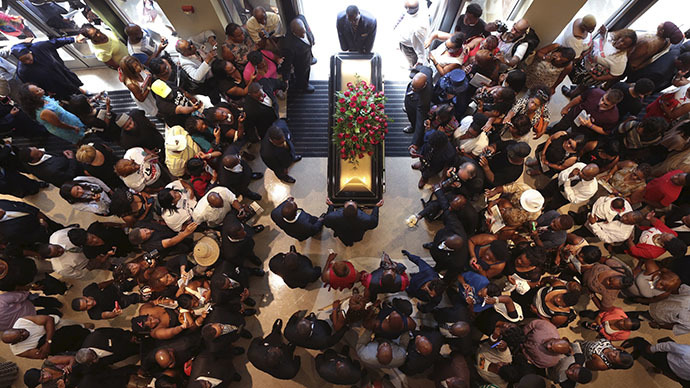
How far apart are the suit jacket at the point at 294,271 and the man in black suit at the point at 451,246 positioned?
163 centimetres

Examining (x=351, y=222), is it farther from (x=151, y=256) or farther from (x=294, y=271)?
(x=151, y=256)

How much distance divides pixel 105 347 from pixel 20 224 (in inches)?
76.0

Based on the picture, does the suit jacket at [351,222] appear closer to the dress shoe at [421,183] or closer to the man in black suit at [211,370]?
the dress shoe at [421,183]

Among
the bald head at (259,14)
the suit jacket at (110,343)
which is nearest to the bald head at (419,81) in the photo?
the bald head at (259,14)

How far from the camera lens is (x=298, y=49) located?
17.2 feet

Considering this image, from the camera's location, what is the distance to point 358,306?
383 centimetres

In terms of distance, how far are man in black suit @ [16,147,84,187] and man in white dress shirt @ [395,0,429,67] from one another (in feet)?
17.4

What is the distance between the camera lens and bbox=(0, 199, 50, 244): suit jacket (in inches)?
164

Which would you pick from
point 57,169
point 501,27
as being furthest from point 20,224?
point 501,27

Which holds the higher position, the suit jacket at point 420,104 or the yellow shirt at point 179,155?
the suit jacket at point 420,104

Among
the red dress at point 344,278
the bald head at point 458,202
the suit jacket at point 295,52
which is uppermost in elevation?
the suit jacket at point 295,52

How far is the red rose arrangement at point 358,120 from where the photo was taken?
15.4 feet

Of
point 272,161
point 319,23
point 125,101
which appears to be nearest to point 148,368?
point 272,161

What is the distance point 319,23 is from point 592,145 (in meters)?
5.23
